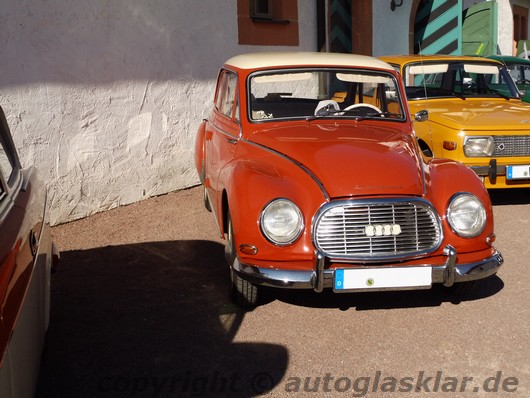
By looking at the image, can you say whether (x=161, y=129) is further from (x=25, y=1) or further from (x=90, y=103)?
(x=25, y=1)

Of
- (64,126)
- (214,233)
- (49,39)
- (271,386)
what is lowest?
(214,233)

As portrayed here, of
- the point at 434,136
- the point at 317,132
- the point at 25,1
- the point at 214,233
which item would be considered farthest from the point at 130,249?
the point at 434,136

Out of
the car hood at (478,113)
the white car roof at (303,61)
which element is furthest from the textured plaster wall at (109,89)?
the car hood at (478,113)

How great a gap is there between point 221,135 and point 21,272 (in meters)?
2.91

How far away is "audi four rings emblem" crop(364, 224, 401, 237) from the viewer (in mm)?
3682

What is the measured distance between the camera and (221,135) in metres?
5.19

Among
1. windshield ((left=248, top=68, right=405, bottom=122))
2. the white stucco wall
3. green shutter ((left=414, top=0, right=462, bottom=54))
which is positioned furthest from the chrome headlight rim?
green shutter ((left=414, top=0, right=462, bottom=54))

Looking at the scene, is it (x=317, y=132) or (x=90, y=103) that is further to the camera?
(x=90, y=103)

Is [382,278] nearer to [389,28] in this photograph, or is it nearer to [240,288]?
[240,288]

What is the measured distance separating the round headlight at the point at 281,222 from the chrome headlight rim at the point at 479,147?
3.09m

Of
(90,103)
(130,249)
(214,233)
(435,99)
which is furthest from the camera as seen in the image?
(435,99)

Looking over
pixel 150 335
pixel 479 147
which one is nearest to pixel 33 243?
pixel 150 335

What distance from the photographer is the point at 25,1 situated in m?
5.75

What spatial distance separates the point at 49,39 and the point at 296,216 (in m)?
3.53
